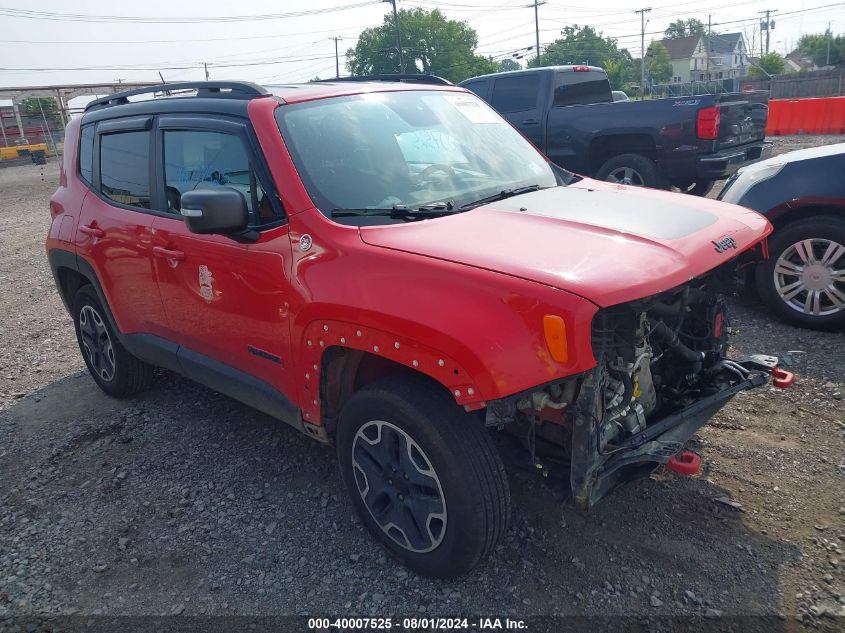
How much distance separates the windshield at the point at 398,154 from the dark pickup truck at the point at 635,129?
203 inches

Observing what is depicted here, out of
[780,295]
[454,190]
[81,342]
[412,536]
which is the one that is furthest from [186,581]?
[780,295]

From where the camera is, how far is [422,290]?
248 cm

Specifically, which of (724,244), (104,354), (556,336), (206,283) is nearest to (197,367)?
(206,283)

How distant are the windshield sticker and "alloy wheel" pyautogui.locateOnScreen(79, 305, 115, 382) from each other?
290 cm

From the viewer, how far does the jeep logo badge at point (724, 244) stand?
2.79 m

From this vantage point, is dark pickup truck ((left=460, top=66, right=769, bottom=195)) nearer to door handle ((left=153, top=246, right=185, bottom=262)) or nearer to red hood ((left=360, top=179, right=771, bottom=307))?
red hood ((left=360, top=179, right=771, bottom=307))

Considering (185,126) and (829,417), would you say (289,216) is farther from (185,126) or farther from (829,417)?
(829,417)

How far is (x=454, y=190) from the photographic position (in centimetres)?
326

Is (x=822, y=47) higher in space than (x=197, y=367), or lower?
higher

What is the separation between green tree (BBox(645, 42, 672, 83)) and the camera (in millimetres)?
75562

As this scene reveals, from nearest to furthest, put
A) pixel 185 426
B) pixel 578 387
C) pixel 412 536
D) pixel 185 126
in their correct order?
pixel 578 387
pixel 412 536
pixel 185 126
pixel 185 426

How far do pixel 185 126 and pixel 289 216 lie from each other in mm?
1115

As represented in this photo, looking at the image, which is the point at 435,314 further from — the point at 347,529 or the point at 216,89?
the point at 216,89

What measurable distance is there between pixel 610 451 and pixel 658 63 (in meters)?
85.6
